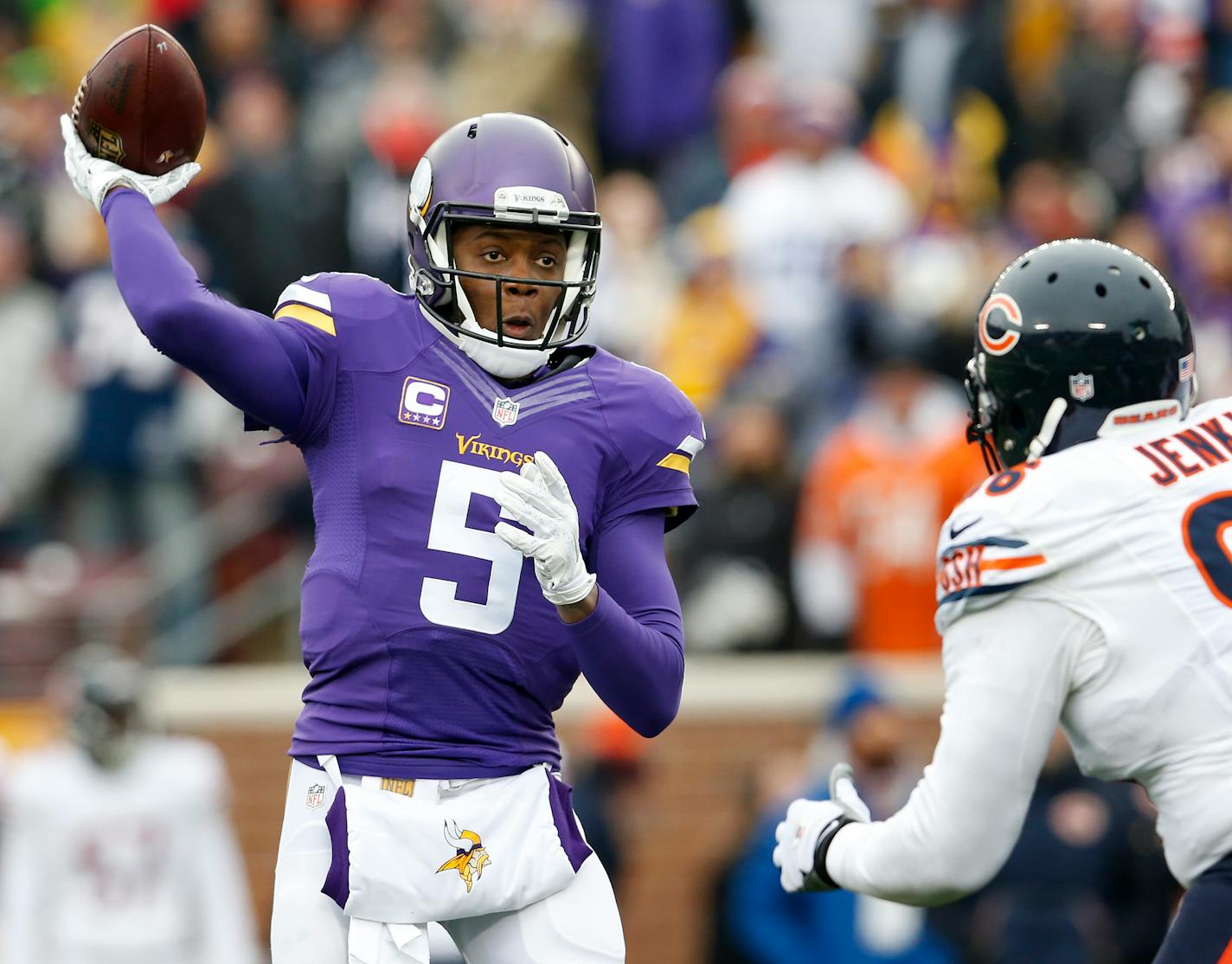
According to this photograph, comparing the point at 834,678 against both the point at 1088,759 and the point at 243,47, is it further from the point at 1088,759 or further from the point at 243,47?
the point at 1088,759

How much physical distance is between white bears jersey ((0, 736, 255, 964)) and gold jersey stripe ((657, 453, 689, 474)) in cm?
426

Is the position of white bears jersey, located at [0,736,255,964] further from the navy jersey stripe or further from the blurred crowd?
the navy jersey stripe

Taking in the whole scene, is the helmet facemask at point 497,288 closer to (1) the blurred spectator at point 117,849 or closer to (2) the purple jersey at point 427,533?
(2) the purple jersey at point 427,533

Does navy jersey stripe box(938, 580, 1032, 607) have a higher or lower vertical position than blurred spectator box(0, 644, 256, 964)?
higher

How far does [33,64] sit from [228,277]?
244 centimetres

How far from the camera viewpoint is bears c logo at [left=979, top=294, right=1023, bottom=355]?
388 cm

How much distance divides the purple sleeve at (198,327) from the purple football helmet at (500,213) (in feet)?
0.99

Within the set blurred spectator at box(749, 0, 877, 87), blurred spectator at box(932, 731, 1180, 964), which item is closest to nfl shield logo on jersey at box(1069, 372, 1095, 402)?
blurred spectator at box(932, 731, 1180, 964)

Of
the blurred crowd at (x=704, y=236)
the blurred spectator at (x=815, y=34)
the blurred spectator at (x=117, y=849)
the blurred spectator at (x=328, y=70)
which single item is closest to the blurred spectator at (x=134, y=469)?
the blurred crowd at (x=704, y=236)

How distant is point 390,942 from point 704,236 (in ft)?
24.2

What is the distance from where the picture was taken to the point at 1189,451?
3.77m

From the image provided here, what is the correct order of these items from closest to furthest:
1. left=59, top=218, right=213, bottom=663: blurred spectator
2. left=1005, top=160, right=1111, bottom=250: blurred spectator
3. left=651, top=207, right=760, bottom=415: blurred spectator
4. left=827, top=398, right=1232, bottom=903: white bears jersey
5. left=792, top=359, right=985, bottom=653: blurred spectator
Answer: left=827, top=398, right=1232, bottom=903: white bears jersey → left=792, top=359, right=985, bottom=653: blurred spectator → left=59, top=218, right=213, bottom=663: blurred spectator → left=651, top=207, right=760, bottom=415: blurred spectator → left=1005, top=160, right=1111, bottom=250: blurred spectator

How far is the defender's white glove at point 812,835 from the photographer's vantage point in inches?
158

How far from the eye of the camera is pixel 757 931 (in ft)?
27.0
